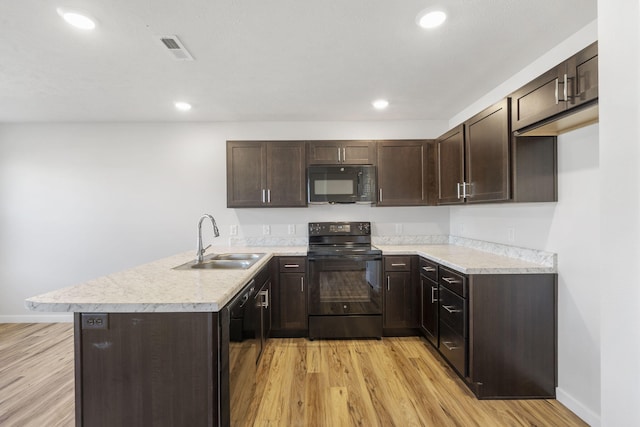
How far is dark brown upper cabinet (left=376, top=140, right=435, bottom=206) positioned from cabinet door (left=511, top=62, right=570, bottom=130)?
1.31 metres

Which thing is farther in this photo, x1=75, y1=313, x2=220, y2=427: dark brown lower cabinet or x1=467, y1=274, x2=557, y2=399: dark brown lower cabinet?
x1=467, y1=274, x2=557, y2=399: dark brown lower cabinet

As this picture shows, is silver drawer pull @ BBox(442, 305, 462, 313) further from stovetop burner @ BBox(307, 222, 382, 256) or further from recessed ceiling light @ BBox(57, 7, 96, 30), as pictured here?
recessed ceiling light @ BBox(57, 7, 96, 30)

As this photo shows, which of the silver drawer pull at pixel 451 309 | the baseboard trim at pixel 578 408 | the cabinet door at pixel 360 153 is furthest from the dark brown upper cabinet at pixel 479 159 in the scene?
the baseboard trim at pixel 578 408

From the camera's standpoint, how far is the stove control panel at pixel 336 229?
341 cm

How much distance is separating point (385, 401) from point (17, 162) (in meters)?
4.86

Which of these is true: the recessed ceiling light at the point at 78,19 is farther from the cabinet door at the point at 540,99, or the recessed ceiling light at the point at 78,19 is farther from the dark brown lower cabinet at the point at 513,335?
the dark brown lower cabinet at the point at 513,335

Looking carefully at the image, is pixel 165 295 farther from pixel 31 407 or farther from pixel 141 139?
pixel 141 139

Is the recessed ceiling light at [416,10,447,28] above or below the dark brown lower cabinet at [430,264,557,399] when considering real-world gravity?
above

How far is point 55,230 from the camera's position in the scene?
3.47m

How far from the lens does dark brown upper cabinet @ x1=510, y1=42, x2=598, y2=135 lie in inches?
55.2

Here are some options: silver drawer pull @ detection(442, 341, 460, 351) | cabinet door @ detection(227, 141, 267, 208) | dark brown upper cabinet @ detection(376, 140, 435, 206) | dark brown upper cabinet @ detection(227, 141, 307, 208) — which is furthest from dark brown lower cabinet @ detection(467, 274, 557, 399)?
cabinet door @ detection(227, 141, 267, 208)

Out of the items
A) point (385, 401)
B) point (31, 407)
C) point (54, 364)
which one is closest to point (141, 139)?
point (54, 364)

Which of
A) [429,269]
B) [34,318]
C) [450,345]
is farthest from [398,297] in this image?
[34,318]

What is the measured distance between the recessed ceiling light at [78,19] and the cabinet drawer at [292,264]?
7.41 feet
